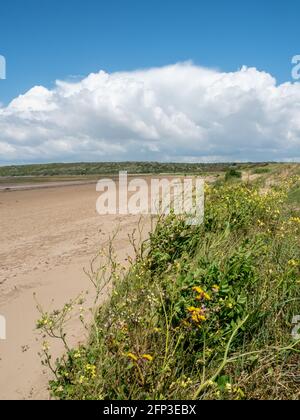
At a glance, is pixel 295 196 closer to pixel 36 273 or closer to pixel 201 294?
pixel 36 273

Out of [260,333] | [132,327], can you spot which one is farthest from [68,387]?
[260,333]

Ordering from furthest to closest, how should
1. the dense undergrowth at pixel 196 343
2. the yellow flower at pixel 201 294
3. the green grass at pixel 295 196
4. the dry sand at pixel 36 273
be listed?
the green grass at pixel 295 196
the dry sand at pixel 36 273
the yellow flower at pixel 201 294
the dense undergrowth at pixel 196 343

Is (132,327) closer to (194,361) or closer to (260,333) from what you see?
(194,361)

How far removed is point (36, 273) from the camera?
7.06 m

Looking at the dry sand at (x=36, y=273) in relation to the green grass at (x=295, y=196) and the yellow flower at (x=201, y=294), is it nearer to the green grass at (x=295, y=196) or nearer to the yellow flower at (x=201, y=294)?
the yellow flower at (x=201, y=294)

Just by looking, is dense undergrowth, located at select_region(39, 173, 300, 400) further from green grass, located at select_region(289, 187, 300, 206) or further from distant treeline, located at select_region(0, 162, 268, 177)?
distant treeline, located at select_region(0, 162, 268, 177)

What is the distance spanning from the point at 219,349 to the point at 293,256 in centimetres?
225

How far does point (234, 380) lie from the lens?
3.02 m

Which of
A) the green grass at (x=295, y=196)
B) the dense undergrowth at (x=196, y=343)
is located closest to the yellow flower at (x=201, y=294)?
the dense undergrowth at (x=196, y=343)

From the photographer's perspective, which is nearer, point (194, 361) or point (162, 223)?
point (194, 361)

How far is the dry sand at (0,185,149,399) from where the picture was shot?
3.75 meters

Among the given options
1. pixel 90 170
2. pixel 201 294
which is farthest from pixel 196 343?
pixel 90 170

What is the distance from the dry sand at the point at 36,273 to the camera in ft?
12.3

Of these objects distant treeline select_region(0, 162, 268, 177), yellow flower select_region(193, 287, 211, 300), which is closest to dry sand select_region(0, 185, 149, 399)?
yellow flower select_region(193, 287, 211, 300)
